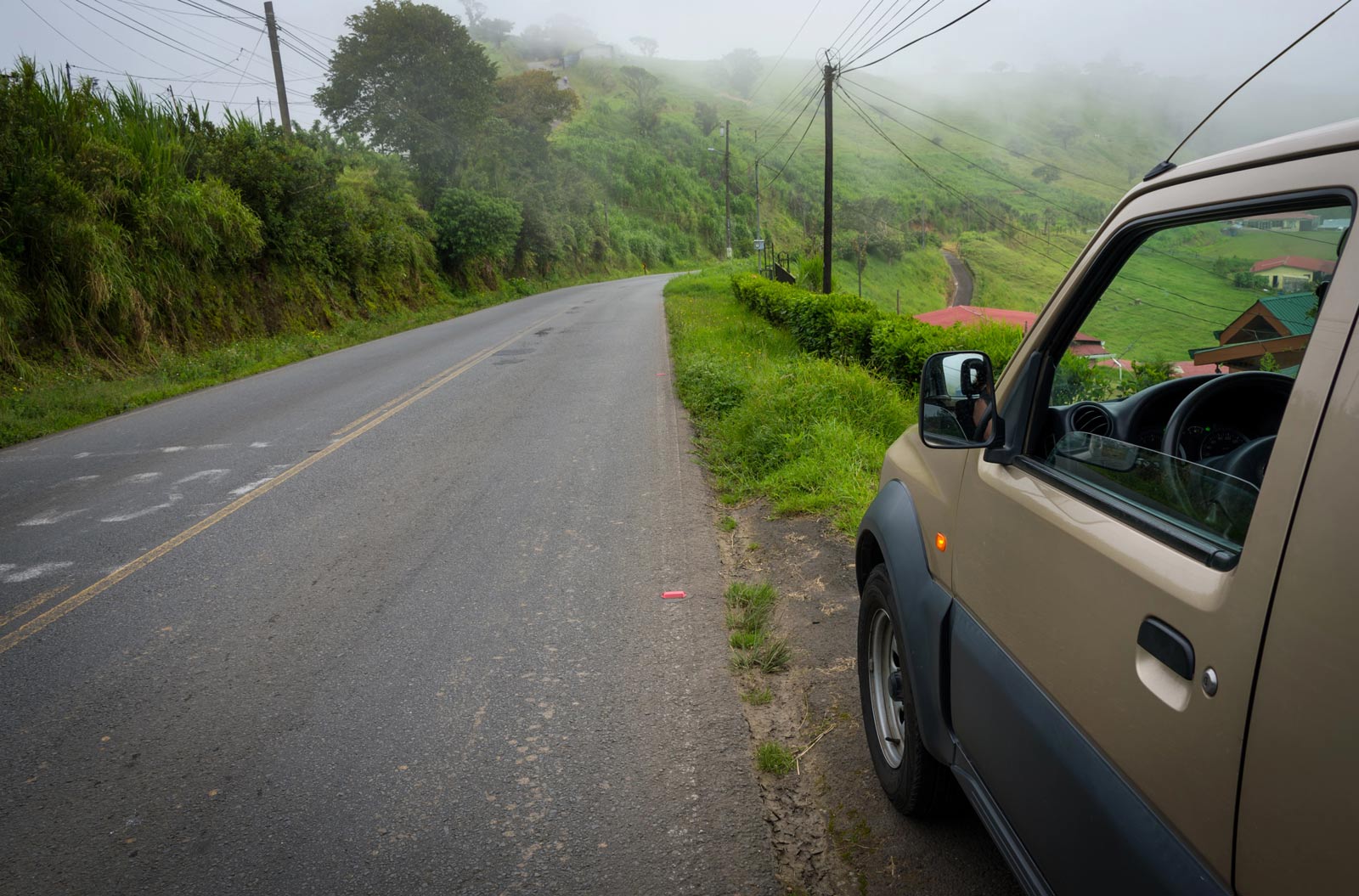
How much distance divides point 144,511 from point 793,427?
5.40 meters

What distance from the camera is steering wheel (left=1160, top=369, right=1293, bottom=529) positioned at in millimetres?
1455

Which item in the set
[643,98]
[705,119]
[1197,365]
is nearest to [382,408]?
[1197,365]

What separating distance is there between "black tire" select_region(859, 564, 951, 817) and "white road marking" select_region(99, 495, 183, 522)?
18.5 ft

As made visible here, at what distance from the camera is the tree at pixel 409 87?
39281mm

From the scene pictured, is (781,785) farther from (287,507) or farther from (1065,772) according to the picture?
(287,507)

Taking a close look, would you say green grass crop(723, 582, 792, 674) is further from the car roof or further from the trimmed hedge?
the car roof

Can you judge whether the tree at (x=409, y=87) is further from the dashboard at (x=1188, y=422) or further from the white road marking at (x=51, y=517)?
the dashboard at (x=1188, y=422)

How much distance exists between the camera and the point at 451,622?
4.56 metres

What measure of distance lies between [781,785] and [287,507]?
483 centimetres

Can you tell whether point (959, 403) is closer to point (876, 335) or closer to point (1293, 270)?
point (1293, 270)

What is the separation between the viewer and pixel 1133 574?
150 cm

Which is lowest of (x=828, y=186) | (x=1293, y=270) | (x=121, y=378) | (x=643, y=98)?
(x=121, y=378)

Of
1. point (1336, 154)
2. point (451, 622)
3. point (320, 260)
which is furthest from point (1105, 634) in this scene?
point (320, 260)

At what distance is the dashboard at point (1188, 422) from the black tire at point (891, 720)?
86cm
